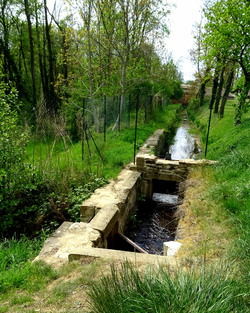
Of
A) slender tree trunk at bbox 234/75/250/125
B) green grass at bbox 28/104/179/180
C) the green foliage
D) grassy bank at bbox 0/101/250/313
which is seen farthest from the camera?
slender tree trunk at bbox 234/75/250/125

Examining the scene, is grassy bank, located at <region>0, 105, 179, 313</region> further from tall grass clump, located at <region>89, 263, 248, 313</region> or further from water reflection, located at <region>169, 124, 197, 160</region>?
water reflection, located at <region>169, 124, 197, 160</region>

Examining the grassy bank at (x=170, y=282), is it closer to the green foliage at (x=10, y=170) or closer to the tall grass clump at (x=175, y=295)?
the tall grass clump at (x=175, y=295)

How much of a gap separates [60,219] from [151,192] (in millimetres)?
3565

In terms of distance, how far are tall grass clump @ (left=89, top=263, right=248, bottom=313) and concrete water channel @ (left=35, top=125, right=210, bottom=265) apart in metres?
0.45

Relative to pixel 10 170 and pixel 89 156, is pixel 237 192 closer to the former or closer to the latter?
pixel 89 156

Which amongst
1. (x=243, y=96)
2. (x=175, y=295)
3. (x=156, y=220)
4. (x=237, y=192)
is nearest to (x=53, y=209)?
(x=156, y=220)

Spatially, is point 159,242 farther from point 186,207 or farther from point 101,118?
point 101,118

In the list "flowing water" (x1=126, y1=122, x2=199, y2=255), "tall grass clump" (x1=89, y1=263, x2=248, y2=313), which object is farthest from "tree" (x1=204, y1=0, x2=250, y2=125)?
"tall grass clump" (x1=89, y1=263, x2=248, y2=313)

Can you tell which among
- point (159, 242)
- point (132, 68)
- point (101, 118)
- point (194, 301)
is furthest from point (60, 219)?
point (132, 68)

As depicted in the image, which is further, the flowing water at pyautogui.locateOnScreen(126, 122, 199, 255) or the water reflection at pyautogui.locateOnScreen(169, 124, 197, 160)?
the water reflection at pyautogui.locateOnScreen(169, 124, 197, 160)

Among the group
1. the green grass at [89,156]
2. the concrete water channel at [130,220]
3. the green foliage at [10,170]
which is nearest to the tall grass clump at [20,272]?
the concrete water channel at [130,220]

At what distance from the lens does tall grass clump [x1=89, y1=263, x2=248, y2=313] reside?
82.7 inches

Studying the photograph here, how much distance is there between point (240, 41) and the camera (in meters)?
10.4

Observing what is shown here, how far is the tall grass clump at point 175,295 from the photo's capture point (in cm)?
210
